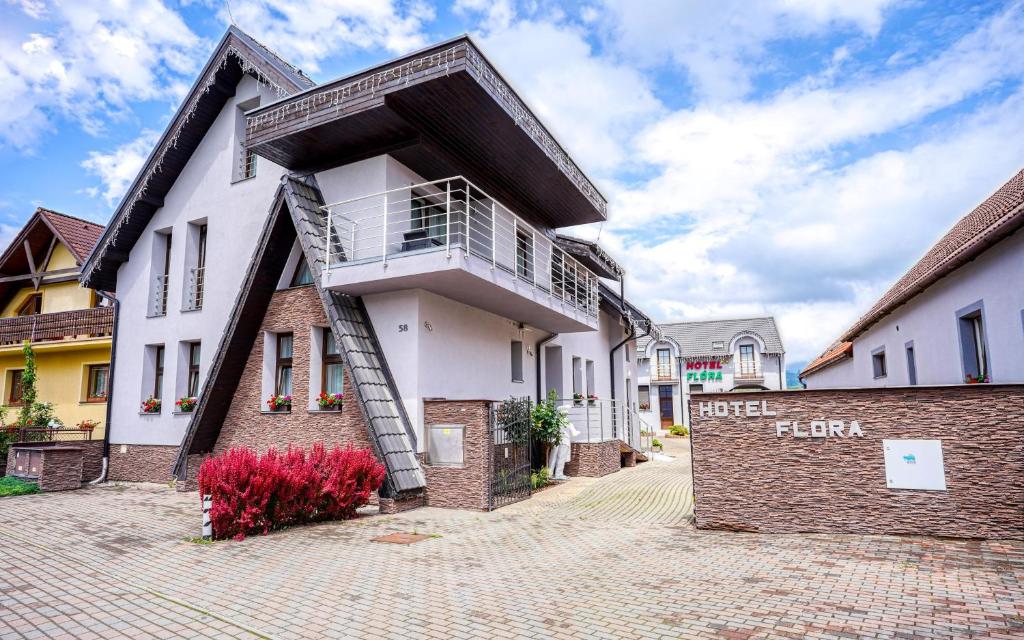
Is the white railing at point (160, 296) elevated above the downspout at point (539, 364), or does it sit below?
above

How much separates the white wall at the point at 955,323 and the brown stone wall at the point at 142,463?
17273mm

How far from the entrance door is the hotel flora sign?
34676 millimetres

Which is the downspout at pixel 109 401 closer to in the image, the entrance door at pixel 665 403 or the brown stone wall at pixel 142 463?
the brown stone wall at pixel 142 463

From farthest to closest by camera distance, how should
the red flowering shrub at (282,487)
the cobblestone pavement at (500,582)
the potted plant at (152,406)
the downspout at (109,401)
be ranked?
1. the downspout at (109,401)
2. the potted plant at (152,406)
3. the red flowering shrub at (282,487)
4. the cobblestone pavement at (500,582)

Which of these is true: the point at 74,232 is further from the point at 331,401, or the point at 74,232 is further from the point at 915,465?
the point at 915,465

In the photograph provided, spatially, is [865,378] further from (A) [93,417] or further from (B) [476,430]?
(A) [93,417]

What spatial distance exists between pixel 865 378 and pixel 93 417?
81.5 feet

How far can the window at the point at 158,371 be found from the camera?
55.0 feet

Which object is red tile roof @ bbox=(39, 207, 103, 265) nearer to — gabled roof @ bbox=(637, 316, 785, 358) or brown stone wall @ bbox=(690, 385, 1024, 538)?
brown stone wall @ bbox=(690, 385, 1024, 538)

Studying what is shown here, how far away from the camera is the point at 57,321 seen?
19875 millimetres

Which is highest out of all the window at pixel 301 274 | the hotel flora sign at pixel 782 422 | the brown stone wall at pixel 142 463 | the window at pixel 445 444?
the window at pixel 301 274

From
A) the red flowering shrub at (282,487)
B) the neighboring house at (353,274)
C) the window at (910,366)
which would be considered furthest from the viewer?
the window at (910,366)

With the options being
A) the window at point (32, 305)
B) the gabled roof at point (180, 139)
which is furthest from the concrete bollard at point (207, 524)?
the window at point (32, 305)

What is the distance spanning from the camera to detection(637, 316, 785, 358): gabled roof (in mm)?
43156
